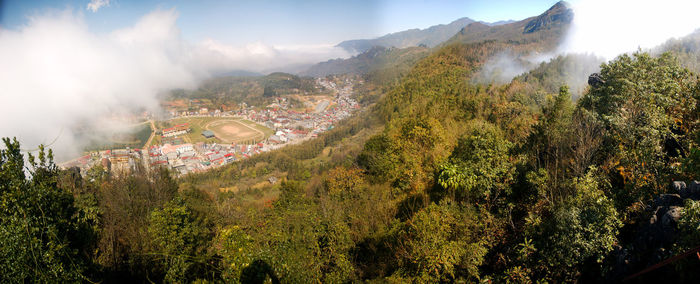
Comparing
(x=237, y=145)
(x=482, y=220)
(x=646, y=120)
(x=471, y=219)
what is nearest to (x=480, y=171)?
(x=482, y=220)

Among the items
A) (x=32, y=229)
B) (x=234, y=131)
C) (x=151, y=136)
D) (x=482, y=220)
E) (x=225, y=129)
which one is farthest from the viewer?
(x=225, y=129)

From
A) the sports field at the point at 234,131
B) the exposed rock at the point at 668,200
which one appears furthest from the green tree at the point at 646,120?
the sports field at the point at 234,131

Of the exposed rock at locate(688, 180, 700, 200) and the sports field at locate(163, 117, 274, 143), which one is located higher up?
the exposed rock at locate(688, 180, 700, 200)

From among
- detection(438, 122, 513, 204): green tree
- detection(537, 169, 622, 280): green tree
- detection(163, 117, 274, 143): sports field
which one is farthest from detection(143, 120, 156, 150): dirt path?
detection(537, 169, 622, 280): green tree

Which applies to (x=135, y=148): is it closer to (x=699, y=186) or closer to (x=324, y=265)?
(x=324, y=265)

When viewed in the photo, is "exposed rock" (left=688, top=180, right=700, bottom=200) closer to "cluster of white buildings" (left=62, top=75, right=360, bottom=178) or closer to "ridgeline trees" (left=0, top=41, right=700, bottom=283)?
"ridgeline trees" (left=0, top=41, right=700, bottom=283)

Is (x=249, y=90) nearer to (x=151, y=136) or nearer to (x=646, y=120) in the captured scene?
(x=151, y=136)

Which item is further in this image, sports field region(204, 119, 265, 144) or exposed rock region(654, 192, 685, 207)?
sports field region(204, 119, 265, 144)

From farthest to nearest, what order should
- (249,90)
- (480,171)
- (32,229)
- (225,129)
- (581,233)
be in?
(249,90) < (225,129) < (480,171) < (581,233) < (32,229)

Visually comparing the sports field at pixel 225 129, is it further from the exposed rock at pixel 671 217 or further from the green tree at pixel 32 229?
the exposed rock at pixel 671 217

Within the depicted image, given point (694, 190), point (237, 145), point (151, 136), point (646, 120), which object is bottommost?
point (237, 145)
